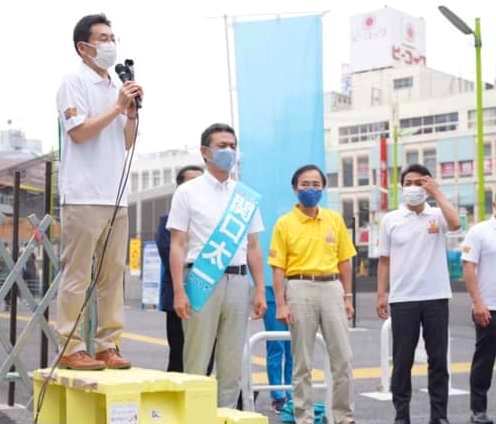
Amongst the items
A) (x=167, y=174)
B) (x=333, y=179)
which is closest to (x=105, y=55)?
(x=333, y=179)

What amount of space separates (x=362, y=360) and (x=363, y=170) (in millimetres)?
56030

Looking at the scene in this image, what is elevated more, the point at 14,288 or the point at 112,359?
the point at 14,288

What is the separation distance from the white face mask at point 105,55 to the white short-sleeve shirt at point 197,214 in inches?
38.0

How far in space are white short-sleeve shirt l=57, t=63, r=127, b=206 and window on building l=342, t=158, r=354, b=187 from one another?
204ft

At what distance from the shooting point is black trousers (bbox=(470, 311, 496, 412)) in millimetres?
6648

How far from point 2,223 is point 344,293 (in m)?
2.46

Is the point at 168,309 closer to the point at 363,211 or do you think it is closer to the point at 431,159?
the point at 431,159

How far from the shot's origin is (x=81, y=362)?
4.67 m

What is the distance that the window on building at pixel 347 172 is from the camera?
219 ft

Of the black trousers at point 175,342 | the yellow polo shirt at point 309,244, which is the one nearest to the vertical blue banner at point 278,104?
the yellow polo shirt at point 309,244

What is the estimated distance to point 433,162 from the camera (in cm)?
6231

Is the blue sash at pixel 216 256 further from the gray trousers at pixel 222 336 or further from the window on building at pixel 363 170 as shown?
the window on building at pixel 363 170

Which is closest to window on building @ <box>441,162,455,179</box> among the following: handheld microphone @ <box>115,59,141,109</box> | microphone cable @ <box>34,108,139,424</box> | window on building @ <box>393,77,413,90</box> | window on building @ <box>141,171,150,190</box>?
window on building @ <box>393,77,413,90</box>

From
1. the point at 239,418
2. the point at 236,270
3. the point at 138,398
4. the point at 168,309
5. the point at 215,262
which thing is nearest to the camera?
the point at 138,398
